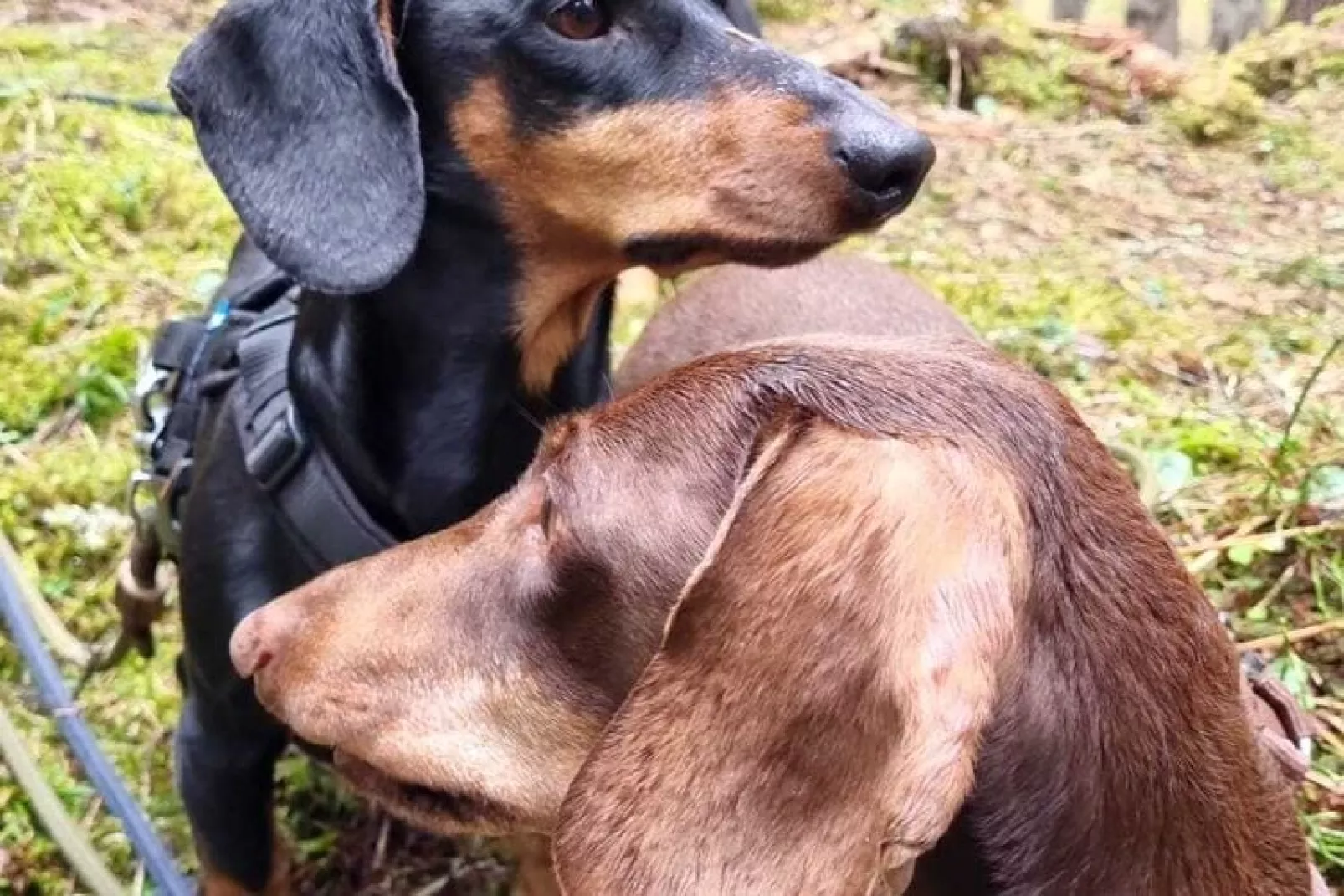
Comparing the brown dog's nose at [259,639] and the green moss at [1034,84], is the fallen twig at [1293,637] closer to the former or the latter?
the brown dog's nose at [259,639]

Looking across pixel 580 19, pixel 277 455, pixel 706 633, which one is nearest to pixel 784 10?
pixel 580 19

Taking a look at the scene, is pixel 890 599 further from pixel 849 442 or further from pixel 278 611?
pixel 278 611

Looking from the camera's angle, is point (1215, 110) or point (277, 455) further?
point (1215, 110)

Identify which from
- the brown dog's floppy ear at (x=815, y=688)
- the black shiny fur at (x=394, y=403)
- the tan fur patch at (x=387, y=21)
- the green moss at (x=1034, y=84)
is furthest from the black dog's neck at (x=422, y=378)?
the green moss at (x=1034, y=84)

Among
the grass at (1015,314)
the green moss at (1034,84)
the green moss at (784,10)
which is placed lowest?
the green moss at (784,10)

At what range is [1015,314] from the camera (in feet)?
14.9

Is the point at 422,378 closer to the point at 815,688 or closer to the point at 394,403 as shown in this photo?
the point at 394,403

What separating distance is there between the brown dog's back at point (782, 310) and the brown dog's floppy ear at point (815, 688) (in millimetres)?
1695

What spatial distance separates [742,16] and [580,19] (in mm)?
476

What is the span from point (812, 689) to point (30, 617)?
1881 mm

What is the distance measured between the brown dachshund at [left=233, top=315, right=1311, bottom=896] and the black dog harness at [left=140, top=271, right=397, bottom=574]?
28 cm

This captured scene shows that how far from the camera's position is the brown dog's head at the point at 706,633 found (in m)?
1.38

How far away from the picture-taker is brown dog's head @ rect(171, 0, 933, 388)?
2.20 metres

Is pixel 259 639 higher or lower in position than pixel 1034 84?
higher
